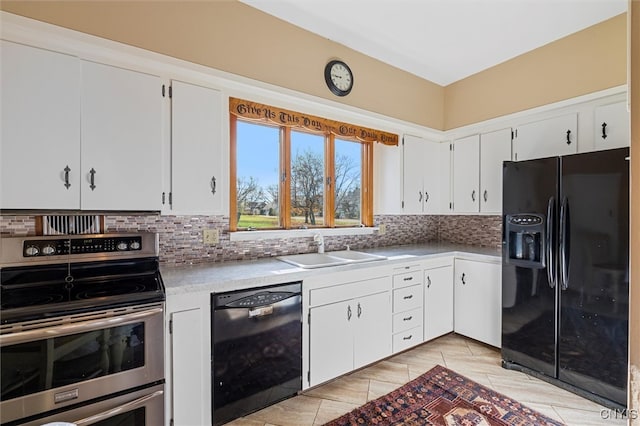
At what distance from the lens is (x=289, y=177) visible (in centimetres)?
279

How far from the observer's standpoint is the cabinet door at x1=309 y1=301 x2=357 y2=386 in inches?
85.4

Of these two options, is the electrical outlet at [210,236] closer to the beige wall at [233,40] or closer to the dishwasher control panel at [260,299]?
the dishwasher control panel at [260,299]

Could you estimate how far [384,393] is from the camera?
2.23 m

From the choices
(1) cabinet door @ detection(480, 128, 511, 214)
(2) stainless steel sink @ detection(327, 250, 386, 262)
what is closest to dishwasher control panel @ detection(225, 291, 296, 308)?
(2) stainless steel sink @ detection(327, 250, 386, 262)

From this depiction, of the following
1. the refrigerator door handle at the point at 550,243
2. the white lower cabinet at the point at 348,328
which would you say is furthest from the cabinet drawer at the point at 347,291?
the refrigerator door handle at the point at 550,243

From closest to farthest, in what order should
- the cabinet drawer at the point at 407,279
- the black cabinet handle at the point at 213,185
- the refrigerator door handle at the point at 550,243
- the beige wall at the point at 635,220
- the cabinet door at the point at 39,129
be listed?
the beige wall at the point at 635,220 → the cabinet door at the point at 39,129 → the black cabinet handle at the point at 213,185 → the refrigerator door handle at the point at 550,243 → the cabinet drawer at the point at 407,279

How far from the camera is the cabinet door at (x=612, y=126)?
7.54 ft

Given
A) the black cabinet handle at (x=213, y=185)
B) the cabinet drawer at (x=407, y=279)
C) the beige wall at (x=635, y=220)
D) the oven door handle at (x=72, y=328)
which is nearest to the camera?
the beige wall at (x=635, y=220)

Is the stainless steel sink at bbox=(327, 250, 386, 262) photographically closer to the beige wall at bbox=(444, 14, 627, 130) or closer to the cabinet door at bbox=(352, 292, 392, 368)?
the cabinet door at bbox=(352, 292, 392, 368)

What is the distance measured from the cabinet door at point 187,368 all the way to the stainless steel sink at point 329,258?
0.84 metres

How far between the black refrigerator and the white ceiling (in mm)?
1159

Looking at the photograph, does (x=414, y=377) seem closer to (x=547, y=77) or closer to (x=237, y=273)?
(x=237, y=273)

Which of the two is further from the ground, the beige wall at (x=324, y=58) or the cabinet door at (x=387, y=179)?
the beige wall at (x=324, y=58)

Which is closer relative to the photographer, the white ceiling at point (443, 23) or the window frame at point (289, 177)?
the white ceiling at point (443, 23)
